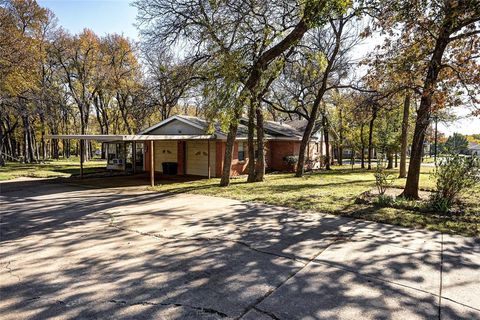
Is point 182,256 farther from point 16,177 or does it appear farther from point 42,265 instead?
point 16,177

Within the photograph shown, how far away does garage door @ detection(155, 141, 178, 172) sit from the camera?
18.7 m

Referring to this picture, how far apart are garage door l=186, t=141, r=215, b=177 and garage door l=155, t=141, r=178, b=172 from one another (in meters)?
1.07

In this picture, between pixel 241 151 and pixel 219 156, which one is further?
pixel 241 151

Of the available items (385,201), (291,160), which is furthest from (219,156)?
(385,201)

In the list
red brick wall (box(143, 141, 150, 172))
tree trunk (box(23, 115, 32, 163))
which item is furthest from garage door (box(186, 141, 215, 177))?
tree trunk (box(23, 115, 32, 163))

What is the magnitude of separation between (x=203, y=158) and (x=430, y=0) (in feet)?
41.1

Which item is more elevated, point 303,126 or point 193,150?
point 303,126

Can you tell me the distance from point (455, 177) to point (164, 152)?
15214mm

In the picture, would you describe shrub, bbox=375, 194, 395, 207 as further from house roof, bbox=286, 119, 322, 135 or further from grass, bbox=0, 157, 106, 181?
grass, bbox=0, 157, 106, 181

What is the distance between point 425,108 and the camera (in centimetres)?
893

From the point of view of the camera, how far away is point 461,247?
5.34 meters

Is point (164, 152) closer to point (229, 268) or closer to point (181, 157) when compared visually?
point (181, 157)

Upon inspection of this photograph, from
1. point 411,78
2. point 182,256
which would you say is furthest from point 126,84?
point 182,256

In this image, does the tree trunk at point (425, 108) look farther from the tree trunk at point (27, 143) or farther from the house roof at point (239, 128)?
the tree trunk at point (27, 143)
